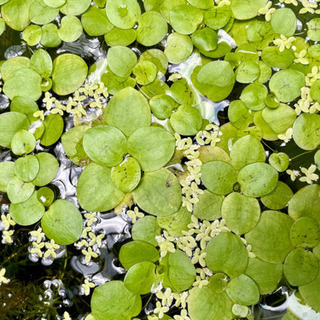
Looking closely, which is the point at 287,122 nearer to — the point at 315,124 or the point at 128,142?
the point at 315,124

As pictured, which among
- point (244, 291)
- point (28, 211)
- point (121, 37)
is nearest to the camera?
point (244, 291)

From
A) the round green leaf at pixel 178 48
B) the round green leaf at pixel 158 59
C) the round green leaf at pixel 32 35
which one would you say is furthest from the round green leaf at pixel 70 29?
the round green leaf at pixel 178 48

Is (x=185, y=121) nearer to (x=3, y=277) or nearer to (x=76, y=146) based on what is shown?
(x=76, y=146)

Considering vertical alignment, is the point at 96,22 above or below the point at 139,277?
above

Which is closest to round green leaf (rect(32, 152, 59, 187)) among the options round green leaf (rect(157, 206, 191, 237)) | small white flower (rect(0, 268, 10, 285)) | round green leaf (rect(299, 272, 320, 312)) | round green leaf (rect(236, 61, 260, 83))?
small white flower (rect(0, 268, 10, 285))

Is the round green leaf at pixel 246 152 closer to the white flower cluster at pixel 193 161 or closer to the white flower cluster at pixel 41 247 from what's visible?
the white flower cluster at pixel 193 161

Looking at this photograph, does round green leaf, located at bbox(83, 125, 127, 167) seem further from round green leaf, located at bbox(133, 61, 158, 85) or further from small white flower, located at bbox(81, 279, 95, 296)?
small white flower, located at bbox(81, 279, 95, 296)

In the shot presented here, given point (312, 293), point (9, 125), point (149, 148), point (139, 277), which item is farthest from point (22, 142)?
point (312, 293)
